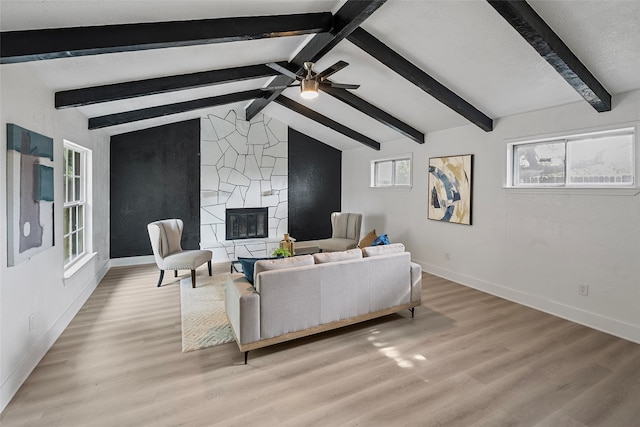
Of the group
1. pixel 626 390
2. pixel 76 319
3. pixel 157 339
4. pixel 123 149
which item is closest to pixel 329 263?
pixel 157 339

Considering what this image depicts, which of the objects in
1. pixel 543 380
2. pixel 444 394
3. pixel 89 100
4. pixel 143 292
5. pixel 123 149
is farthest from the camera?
pixel 123 149

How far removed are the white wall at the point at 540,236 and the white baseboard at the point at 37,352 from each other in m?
5.05

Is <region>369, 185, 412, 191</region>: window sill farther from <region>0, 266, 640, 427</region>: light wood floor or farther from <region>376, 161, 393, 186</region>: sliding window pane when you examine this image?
<region>0, 266, 640, 427</region>: light wood floor

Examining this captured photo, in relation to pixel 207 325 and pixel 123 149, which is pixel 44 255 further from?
pixel 123 149

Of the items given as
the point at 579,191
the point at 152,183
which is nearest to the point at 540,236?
the point at 579,191

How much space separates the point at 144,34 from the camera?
2.40 meters

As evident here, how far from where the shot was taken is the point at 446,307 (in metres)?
3.96

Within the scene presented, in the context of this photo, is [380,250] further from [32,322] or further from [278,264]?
[32,322]

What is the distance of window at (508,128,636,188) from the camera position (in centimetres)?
329

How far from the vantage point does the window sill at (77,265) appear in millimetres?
3535

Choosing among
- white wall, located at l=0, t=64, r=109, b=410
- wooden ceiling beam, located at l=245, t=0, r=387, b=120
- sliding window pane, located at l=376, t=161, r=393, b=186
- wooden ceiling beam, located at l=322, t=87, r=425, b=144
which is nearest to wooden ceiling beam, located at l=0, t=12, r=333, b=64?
wooden ceiling beam, located at l=245, t=0, r=387, b=120

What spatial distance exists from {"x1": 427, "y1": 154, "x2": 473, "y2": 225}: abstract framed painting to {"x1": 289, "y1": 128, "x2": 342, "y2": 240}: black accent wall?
117 inches

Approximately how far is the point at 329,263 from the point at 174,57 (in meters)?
2.54

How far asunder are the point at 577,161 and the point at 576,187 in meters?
0.35
